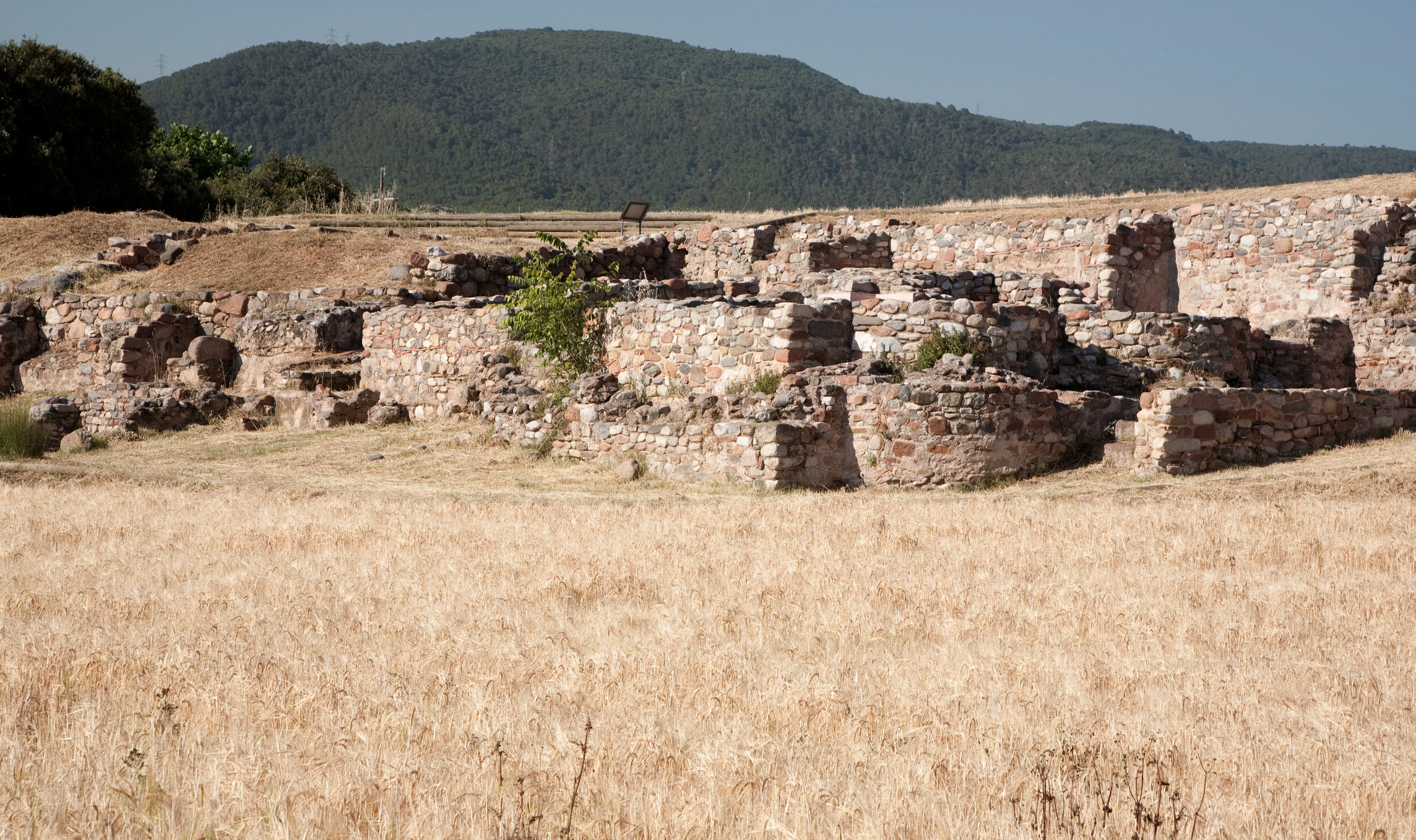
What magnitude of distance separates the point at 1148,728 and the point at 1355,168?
98.0m

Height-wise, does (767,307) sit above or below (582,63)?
below

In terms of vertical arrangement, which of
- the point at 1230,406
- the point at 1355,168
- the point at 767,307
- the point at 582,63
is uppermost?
the point at 582,63

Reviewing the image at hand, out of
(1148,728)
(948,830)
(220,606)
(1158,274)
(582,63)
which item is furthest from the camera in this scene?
(582,63)

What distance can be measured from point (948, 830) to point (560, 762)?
1432 millimetres

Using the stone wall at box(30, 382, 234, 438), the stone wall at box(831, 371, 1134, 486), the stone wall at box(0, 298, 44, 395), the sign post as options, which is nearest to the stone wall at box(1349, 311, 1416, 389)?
the stone wall at box(831, 371, 1134, 486)

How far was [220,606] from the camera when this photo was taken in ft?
21.3

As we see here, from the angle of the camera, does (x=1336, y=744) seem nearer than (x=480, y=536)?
Yes

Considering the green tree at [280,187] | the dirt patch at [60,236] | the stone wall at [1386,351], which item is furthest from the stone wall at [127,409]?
the green tree at [280,187]

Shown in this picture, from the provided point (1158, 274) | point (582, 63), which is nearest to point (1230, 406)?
point (1158, 274)

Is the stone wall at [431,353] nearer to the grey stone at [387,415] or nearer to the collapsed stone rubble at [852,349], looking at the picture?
the collapsed stone rubble at [852,349]

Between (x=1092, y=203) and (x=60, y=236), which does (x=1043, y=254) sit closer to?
(x=1092, y=203)

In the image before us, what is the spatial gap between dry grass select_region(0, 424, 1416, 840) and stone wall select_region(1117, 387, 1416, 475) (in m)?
1.69

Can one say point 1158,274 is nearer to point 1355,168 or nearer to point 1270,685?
point 1270,685

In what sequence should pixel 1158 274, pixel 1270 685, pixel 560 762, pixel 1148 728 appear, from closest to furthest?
pixel 560 762
pixel 1148 728
pixel 1270 685
pixel 1158 274
